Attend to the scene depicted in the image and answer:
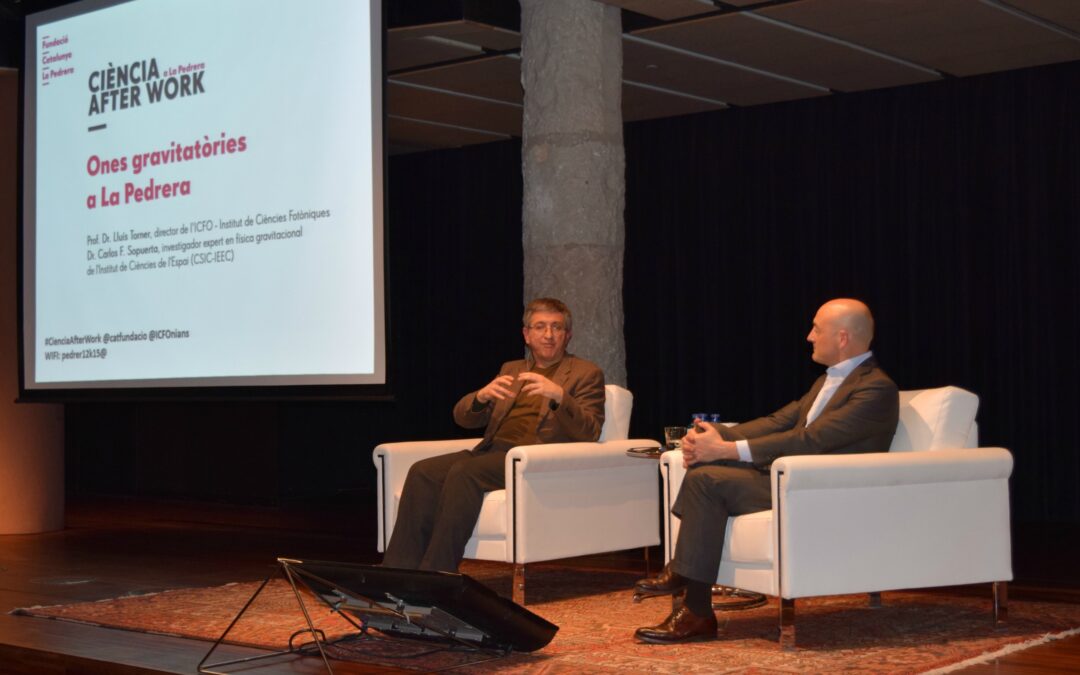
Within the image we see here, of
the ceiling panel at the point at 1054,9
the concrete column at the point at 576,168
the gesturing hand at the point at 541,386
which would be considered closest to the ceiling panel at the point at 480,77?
the concrete column at the point at 576,168

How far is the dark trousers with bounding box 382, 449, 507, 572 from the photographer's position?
493cm

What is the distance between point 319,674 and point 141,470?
8219 mm

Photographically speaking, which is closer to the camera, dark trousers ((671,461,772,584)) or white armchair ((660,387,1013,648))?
white armchair ((660,387,1013,648))

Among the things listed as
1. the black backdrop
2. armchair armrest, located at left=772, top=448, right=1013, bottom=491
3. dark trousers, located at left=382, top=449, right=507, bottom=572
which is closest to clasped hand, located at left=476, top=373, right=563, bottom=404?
dark trousers, located at left=382, top=449, right=507, bottom=572

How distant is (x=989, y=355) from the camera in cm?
863

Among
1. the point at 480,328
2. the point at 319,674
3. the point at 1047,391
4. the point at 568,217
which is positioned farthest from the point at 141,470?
the point at 319,674

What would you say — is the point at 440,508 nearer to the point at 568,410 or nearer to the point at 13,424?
the point at 568,410

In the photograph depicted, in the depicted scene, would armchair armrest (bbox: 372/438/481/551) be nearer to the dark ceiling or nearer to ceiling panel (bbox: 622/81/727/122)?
the dark ceiling

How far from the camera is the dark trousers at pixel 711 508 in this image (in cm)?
422

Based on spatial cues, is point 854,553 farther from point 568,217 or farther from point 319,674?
point 568,217

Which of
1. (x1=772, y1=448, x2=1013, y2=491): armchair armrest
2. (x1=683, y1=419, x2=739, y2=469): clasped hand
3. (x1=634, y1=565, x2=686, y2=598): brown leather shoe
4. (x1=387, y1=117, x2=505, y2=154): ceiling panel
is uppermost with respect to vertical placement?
(x1=387, y1=117, x2=505, y2=154): ceiling panel

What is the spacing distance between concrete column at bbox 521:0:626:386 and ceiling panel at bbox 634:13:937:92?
39.4 inches

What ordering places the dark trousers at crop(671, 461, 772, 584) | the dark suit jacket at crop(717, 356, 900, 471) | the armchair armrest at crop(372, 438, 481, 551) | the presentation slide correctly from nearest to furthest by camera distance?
the dark trousers at crop(671, 461, 772, 584), the dark suit jacket at crop(717, 356, 900, 471), the armchair armrest at crop(372, 438, 481, 551), the presentation slide

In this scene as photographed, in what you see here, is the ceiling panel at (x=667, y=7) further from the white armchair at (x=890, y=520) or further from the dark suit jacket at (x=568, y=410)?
the white armchair at (x=890, y=520)
